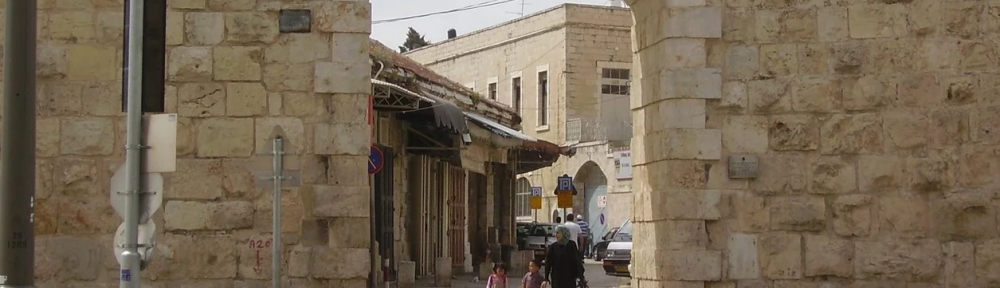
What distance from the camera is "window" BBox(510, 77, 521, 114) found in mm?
49469

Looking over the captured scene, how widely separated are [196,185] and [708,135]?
413 cm

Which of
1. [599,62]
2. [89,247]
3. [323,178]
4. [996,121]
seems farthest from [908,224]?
[599,62]

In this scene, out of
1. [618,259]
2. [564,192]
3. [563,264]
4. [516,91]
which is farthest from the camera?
[516,91]

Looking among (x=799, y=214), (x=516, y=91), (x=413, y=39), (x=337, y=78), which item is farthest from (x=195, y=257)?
(x=413, y=39)

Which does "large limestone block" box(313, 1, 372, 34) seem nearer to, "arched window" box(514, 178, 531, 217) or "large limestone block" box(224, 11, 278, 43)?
"large limestone block" box(224, 11, 278, 43)

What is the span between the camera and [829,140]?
1209cm

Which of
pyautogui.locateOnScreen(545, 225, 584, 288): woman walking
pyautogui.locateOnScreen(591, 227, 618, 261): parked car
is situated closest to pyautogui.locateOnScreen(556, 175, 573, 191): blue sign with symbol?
pyautogui.locateOnScreen(591, 227, 618, 261): parked car

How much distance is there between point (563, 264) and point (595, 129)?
3288 cm

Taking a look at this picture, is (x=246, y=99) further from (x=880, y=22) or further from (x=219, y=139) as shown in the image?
(x=880, y=22)

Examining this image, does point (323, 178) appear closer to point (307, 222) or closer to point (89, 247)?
point (307, 222)

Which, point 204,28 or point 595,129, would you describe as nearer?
point 204,28

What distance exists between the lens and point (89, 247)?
1141 centimetres

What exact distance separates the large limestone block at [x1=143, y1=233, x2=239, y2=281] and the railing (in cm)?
3530

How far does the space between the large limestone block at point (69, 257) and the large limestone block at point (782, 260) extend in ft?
17.3
